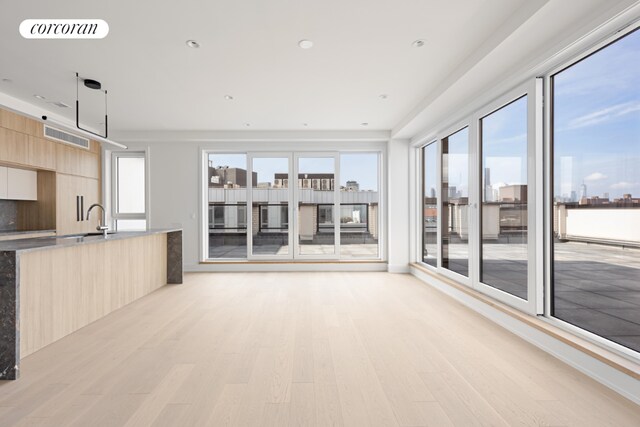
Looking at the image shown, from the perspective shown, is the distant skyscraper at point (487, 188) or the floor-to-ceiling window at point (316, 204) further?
→ the floor-to-ceiling window at point (316, 204)

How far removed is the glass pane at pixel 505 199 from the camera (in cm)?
316

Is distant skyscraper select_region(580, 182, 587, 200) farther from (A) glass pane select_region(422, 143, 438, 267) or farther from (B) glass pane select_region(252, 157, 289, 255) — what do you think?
(B) glass pane select_region(252, 157, 289, 255)

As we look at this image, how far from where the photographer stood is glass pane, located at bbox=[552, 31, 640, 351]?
7.05 ft

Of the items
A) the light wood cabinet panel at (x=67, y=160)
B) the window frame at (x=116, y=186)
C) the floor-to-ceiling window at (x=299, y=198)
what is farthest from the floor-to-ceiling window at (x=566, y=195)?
the light wood cabinet panel at (x=67, y=160)

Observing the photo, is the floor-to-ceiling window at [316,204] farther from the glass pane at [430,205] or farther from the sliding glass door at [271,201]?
the glass pane at [430,205]

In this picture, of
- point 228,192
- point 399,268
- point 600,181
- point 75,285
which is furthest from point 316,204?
point 600,181

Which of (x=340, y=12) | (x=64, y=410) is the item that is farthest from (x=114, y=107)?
(x=64, y=410)

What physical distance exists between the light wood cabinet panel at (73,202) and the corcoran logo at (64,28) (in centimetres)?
310

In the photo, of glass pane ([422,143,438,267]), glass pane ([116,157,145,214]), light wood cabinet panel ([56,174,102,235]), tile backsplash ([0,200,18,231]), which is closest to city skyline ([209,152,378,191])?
glass pane ([422,143,438,267])

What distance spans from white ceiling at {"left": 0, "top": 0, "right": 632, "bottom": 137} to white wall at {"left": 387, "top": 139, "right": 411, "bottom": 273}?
1174 millimetres

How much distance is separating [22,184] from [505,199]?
6414mm

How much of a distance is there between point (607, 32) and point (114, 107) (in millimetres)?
5400

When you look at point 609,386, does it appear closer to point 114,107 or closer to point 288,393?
point 288,393

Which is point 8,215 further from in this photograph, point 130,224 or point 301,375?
point 301,375
